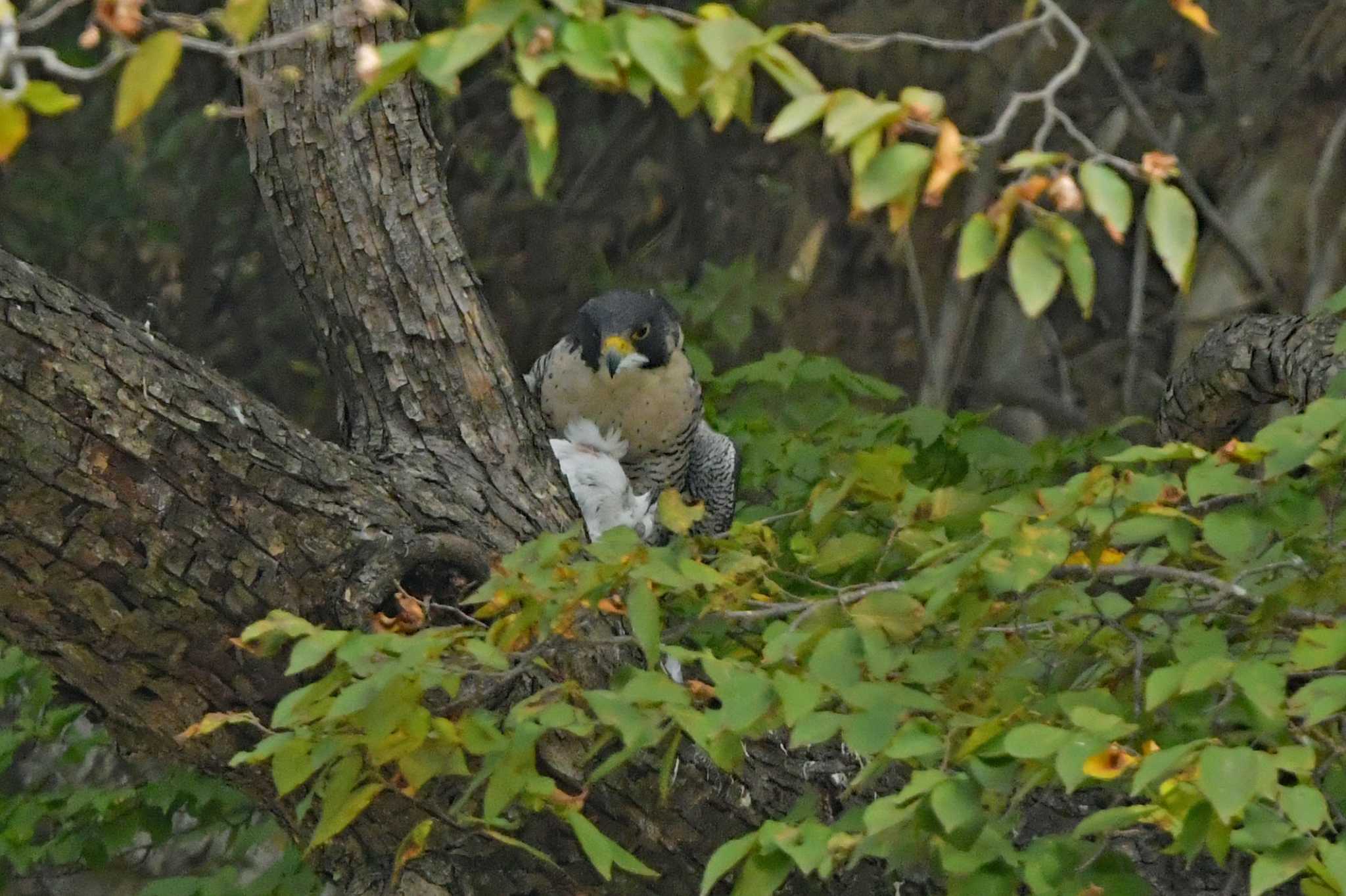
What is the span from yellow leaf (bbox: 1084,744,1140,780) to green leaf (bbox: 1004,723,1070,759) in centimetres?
3

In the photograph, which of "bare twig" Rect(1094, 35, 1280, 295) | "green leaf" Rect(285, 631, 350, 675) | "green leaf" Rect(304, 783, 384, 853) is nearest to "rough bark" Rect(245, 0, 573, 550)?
"green leaf" Rect(304, 783, 384, 853)

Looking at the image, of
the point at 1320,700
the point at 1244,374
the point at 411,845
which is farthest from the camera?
the point at 1244,374

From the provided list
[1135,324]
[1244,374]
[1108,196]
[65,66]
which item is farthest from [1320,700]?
[1135,324]

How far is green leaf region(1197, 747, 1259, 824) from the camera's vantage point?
5.19ft

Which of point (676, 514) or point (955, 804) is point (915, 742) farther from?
point (676, 514)

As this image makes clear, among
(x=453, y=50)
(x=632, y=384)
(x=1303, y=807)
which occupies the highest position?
(x=453, y=50)

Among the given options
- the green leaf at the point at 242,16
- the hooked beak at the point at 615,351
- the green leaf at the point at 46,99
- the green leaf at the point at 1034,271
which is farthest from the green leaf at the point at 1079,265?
the hooked beak at the point at 615,351

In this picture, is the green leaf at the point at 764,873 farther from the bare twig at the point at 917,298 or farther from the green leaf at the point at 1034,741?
the bare twig at the point at 917,298

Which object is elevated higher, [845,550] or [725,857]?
[845,550]

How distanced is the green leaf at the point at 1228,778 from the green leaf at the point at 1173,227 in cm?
45

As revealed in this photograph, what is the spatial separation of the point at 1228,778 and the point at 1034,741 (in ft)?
0.65

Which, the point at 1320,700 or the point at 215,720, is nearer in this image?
the point at 1320,700

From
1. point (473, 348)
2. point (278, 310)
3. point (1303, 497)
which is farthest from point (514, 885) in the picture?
point (278, 310)

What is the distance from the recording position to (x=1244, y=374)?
3.38 meters
